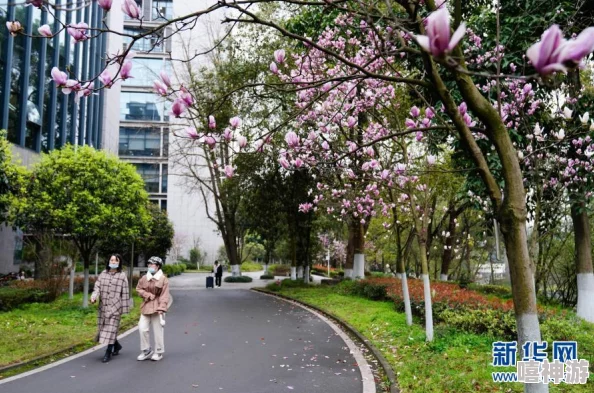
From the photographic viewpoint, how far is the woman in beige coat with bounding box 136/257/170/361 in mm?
7906

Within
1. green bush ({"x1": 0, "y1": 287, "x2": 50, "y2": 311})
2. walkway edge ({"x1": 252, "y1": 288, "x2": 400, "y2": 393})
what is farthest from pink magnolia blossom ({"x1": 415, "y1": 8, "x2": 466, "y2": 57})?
green bush ({"x1": 0, "y1": 287, "x2": 50, "y2": 311})

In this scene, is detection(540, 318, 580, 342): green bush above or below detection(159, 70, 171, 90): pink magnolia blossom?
below

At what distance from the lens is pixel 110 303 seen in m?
8.14

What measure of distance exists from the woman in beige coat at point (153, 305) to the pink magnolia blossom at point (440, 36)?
6841mm

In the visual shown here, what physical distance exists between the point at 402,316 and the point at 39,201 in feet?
33.5

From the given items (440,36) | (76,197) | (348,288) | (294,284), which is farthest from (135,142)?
(440,36)

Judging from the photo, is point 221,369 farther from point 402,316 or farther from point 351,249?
point 351,249

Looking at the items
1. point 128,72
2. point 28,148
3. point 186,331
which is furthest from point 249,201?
point 128,72

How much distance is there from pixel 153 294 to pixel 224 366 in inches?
65.2

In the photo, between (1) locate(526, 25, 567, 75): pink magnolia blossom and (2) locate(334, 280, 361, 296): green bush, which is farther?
→ (2) locate(334, 280, 361, 296): green bush

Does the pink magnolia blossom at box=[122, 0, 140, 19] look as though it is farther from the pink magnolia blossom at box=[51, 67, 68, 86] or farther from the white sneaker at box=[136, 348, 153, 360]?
the white sneaker at box=[136, 348, 153, 360]

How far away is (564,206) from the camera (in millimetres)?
12984

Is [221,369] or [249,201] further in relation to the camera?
[249,201]

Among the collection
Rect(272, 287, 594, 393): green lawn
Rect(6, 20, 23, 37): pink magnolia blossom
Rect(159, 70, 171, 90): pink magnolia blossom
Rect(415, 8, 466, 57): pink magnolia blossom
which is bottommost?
Rect(272, 287, 594, 393): green lawn
